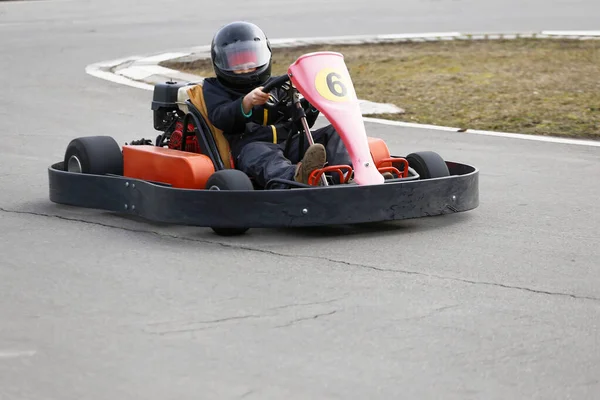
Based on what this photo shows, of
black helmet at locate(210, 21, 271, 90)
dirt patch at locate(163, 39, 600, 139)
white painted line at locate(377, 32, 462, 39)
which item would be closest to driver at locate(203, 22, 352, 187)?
black helmet at locate(210, 21, 271, 90)

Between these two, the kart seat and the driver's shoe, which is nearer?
the driver's shoe

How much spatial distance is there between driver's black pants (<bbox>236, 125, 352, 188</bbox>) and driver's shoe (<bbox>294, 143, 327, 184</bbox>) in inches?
5.1

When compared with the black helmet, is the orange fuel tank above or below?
below

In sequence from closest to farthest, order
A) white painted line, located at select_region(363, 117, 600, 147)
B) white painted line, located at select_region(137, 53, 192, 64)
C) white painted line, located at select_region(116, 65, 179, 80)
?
1. white painted line, located at select_region(363, 117, 600, 147)
2. white painted line, located at select_region(116, 65, 179, 80)
3. white painted line, located at select_region(137, 53, 192, 64)

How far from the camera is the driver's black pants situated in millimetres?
6059

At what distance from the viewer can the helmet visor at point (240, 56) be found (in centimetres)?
645

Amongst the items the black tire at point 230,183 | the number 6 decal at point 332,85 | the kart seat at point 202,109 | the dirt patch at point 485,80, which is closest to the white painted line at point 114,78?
the dirt patch at point 485,80

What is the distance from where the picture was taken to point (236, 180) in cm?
581

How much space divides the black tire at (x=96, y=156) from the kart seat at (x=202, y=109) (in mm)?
485

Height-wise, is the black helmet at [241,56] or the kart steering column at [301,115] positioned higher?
the black helmet at [241,56]

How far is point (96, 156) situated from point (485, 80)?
20.0 feet

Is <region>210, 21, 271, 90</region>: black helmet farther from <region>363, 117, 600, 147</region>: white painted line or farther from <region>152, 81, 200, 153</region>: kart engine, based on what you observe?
<region>363, 117, 600, 147</region>: white painted line

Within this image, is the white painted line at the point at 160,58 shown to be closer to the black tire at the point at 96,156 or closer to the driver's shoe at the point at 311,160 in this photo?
the black tire at the point at 96,156

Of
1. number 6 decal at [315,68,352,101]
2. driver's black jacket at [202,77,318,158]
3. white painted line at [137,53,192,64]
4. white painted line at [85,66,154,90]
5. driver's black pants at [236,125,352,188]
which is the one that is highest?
number 6 decal at [315,68,352,101]
